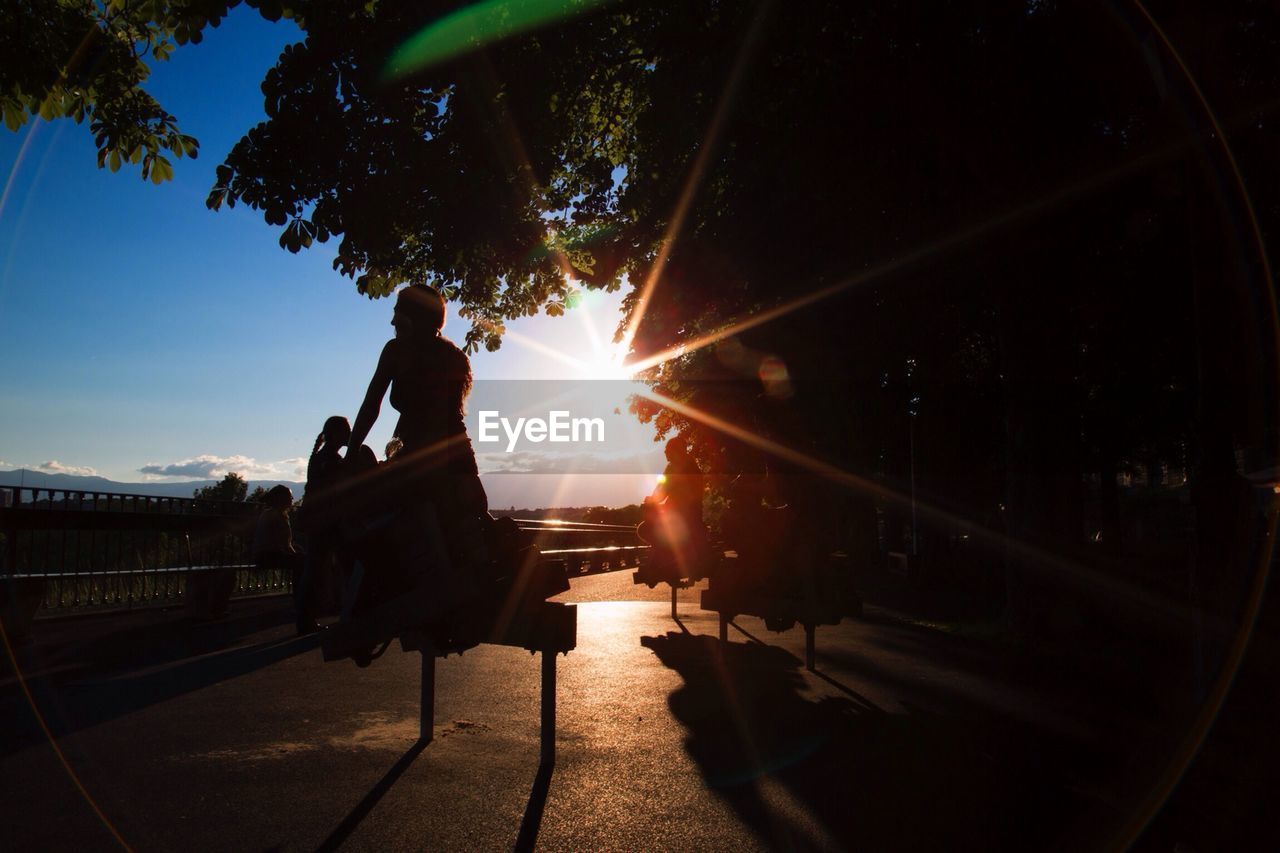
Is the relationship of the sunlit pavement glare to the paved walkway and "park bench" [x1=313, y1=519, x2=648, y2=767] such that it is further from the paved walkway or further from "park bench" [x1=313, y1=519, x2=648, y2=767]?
"park bench" [x1=313, y1=519, x2=648, y2=767]

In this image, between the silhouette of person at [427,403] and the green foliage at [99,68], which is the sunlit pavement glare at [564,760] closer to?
the silhouette of person at [427,403]

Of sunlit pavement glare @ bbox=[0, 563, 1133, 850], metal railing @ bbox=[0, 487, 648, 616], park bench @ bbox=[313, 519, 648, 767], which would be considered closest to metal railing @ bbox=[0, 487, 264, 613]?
metal railing @ bbox=[0, 487, 648, 616]

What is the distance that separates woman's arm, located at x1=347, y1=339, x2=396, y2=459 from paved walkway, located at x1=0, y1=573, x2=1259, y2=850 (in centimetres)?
175

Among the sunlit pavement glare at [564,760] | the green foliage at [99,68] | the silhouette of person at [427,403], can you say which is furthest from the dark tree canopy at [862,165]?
the silhouette of person at [427,403]

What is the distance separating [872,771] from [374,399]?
3.40 metres

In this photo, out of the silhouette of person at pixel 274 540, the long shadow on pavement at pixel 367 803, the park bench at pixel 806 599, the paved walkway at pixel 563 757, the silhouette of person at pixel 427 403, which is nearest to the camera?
the long shadow on pavement at pixel 367 803

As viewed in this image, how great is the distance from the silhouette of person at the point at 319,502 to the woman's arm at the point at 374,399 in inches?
6.8

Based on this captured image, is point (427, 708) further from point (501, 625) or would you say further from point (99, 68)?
Answer: point (99, 68)

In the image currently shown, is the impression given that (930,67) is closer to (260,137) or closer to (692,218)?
(260,137)

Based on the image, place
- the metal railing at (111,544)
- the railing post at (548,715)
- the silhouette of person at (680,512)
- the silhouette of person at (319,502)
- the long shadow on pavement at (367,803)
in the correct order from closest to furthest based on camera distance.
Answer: the long shadow on pavement at (367,803), the silhouette of person at (319,502), the railing post at (548,715), the metal railing at (111,544), the silhouette of person at (680,512)

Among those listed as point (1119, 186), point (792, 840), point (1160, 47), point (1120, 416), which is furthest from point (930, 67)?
point (1120, 416)

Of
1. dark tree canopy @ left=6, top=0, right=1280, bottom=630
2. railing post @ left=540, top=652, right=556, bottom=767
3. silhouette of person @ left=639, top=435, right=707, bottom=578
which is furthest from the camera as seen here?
silhouette of person @ left=639, top=435, right=707, bottom=578

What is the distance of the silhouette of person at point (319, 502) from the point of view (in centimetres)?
469

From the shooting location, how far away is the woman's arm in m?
4.71
